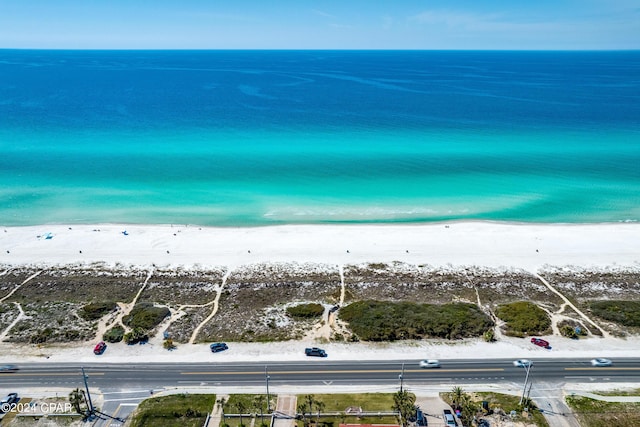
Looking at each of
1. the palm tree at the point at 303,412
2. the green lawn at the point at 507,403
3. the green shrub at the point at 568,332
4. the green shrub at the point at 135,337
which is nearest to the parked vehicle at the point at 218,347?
the green shrub at the point at 135,337

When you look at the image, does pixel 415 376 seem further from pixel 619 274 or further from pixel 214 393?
pixel 619 274

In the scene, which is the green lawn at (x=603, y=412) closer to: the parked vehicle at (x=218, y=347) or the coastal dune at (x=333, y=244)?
the coastal dune at (x=333, y=244)

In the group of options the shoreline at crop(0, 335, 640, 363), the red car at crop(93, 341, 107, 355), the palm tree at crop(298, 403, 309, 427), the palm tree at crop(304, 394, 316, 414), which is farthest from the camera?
the red car at crop(93, 341, 107, 355)

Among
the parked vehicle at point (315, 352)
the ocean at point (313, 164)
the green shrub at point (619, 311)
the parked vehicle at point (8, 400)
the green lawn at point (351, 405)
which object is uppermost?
the ocean at point (313, 164)

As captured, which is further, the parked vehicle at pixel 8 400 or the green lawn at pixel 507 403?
the parked vehicle at pixel 8 400

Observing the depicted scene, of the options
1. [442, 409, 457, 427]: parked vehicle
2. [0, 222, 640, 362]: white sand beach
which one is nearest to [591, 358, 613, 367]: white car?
[442, 409, 457, 427]: parked vehicle

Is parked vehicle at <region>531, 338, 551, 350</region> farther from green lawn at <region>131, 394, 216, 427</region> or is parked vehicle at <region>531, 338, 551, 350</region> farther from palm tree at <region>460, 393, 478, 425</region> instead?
green lawn at <region>131, 394, 216, 427</region>

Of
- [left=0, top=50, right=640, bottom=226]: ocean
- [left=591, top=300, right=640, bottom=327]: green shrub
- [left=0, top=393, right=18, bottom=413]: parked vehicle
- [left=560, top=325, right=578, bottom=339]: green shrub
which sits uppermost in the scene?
[left=0, top=50, right=640, bottom=226]: ocean
